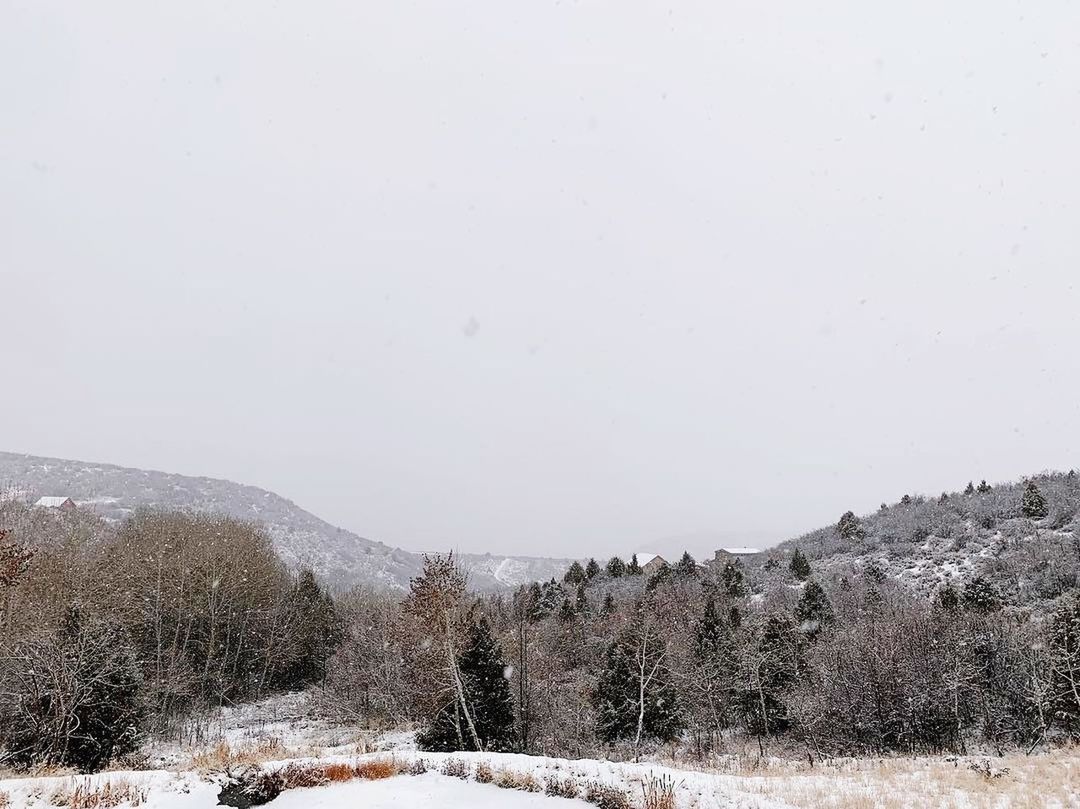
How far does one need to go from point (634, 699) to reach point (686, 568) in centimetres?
3630

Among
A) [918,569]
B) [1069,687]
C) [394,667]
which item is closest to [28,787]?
[394,667]

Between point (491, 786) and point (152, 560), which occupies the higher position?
point (152, 560)

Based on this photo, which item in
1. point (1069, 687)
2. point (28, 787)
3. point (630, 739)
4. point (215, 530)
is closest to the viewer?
point (28, 787)

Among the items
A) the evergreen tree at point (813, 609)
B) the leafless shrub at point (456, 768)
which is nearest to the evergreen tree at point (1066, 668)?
the evergreen tree at point (813, 609)

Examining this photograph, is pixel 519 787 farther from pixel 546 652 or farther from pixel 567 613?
pixel 567 613

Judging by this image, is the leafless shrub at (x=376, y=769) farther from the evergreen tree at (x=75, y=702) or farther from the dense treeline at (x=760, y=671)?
the evergreen tree at (x=75, y=702)

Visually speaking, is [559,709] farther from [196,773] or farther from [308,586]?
[308,586]

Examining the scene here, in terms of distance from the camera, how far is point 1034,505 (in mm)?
50375

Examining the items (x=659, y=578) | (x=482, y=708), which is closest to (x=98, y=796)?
(x=482, y=708)

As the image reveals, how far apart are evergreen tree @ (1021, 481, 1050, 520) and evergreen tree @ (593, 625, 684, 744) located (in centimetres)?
4048

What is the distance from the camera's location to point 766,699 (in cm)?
3081

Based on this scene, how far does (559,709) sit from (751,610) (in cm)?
2006

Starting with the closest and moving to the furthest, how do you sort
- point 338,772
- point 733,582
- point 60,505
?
1. point 338,772
2. point 733,582
3. point 60,505

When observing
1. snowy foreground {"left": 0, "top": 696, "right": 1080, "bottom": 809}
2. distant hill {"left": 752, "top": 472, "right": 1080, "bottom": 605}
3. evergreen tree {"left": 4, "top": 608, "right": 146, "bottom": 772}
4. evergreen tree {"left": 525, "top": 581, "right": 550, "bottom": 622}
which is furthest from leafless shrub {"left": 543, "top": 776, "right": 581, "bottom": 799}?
evergreen tree {"left": 525, "top": 581, "right": 550, "bottom": 622}
